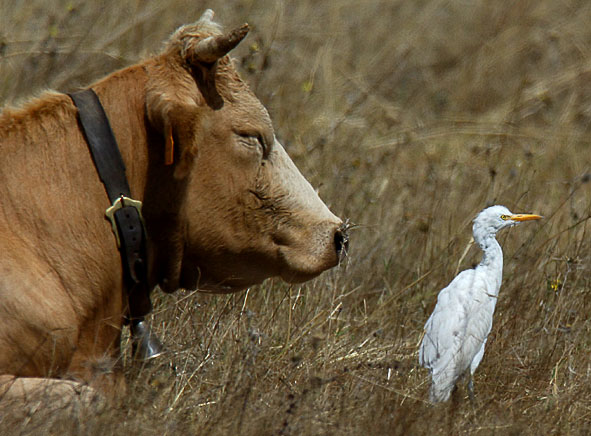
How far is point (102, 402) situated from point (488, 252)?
238 centimetres

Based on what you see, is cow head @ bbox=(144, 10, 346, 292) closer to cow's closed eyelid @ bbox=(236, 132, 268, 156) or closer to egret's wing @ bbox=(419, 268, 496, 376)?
cow's closed eyelid @ bbox=(236, 132, 268, 156)

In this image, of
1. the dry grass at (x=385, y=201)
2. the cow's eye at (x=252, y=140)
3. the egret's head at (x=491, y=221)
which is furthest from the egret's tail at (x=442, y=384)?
the cow's eye at (x=252, y=140)

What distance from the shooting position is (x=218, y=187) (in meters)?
3.95

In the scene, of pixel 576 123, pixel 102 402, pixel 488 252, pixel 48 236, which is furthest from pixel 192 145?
pixel 576 123

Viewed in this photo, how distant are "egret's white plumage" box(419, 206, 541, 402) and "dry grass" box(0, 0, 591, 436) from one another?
0.14 metres

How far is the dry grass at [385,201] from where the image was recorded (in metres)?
4.06

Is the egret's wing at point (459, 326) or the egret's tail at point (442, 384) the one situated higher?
the egret's wing at point (459, 326)

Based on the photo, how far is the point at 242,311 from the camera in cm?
500

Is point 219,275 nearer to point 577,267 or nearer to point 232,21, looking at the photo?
point 577,267

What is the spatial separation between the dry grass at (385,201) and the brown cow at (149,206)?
1.14 ft

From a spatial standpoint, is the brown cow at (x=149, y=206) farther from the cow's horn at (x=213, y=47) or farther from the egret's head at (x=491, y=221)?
the egret's head at (x=491, y=221)

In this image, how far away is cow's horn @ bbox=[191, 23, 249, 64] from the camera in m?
3.72

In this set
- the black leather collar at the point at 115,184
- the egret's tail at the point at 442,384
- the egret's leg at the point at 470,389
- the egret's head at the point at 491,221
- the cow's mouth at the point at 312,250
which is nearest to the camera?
the black leather collar at the point at 115,184

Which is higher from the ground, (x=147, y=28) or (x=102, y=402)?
(x=147, y=28)
